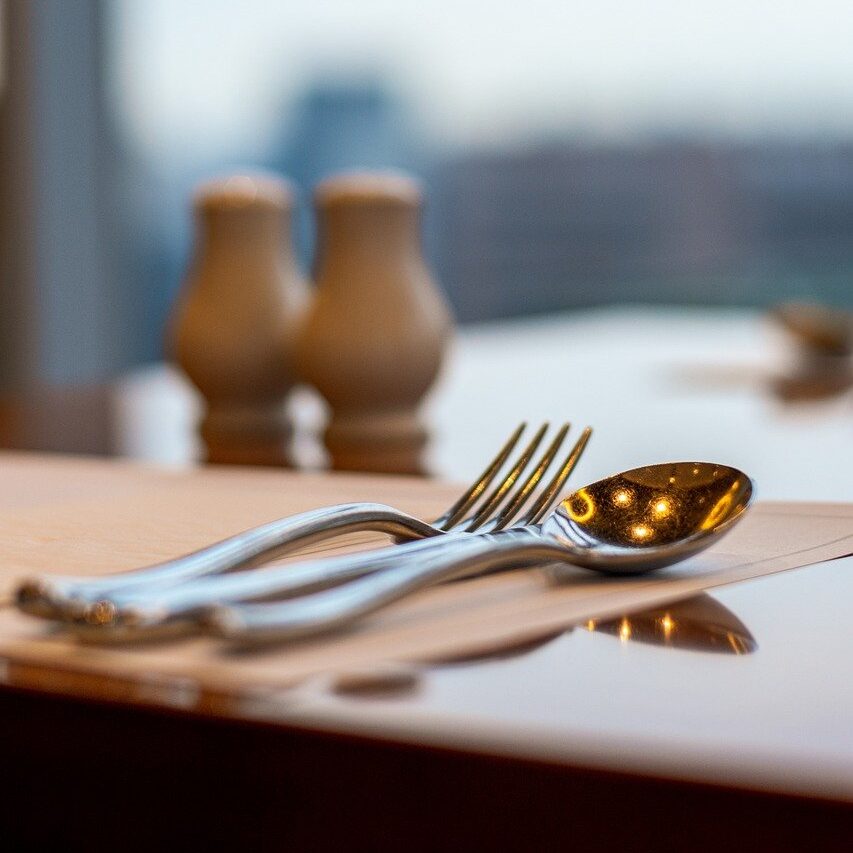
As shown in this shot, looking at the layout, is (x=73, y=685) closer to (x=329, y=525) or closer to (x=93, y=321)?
(x=329, y=525)

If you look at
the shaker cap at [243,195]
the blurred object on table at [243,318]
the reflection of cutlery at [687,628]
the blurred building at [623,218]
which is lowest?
the reflection of cutlery at [687,628]

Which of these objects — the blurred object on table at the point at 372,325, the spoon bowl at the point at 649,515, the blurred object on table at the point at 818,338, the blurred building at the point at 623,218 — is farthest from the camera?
the blurred building at the point at 623,218

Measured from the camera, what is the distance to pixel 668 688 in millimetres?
269

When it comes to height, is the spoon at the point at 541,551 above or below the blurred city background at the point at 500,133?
below

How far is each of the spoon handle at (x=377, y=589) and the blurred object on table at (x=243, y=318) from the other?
440mm

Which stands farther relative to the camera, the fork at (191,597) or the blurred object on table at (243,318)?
the blurred object on table at (243,318)

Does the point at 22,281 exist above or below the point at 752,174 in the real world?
below

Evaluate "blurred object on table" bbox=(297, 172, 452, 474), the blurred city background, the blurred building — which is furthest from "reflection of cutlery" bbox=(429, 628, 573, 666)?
the blurred building

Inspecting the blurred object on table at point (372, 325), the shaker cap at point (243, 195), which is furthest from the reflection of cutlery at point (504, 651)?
the shaker cap at point (243, 195)

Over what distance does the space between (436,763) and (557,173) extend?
11.6ft

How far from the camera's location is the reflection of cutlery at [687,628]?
1.01 ft

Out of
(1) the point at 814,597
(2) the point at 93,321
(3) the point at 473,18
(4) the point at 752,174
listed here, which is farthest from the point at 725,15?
(1) the point at 814,597

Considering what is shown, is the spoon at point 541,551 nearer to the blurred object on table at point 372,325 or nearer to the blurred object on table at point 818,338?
the blurred object on table at point 372,325

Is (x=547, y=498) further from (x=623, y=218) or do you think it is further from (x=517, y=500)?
(x=623, y=218)
